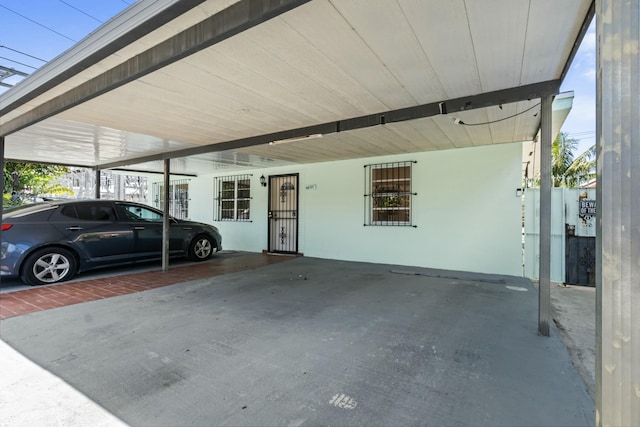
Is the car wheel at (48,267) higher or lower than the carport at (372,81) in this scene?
lower

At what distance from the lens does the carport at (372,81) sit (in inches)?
33.4

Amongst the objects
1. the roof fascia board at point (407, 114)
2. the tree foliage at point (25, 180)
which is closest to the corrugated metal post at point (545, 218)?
the roof fascia board at point (407, 114)

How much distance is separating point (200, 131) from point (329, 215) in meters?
3.73

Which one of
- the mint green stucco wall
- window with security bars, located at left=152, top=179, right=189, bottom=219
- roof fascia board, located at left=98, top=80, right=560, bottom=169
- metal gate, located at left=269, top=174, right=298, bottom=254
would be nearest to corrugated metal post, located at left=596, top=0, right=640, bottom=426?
roof fascia board, located at left=98, top=80, right=560, bottom=169

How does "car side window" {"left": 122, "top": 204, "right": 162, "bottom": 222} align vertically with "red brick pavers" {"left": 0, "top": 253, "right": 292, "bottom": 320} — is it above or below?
above

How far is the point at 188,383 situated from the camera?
6.97ft

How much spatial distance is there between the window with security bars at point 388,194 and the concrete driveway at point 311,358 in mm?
2537

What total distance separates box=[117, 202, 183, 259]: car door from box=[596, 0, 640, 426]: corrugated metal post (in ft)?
21.2

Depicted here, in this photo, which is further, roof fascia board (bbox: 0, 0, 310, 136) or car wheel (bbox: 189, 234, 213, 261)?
car wheel (bbox: 189, 234, 213, 261)

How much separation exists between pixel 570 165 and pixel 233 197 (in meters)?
15.1

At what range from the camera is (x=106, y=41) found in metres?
2.02

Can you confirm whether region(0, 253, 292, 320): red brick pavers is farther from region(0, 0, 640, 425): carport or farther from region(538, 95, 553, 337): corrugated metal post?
region(538, 95, 553, 337): corrugated metal post

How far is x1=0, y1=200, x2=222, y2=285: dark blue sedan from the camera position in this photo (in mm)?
4531

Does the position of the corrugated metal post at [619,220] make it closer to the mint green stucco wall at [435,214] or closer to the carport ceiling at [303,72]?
the carport ceiling at [303,72]
